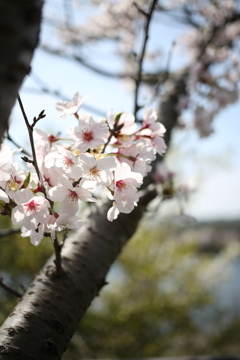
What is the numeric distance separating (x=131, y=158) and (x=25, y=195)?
0.16m

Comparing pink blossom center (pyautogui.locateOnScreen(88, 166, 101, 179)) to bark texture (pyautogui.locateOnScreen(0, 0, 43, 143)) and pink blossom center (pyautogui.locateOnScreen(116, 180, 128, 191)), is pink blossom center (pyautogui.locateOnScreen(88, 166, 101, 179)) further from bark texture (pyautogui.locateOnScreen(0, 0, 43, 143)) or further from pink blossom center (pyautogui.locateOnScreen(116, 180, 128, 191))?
bark texture (pyautogui.locateOnScreen(0, 0, 43, 143))

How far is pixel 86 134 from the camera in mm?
429

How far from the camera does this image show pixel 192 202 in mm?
3920

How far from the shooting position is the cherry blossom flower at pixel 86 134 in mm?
425

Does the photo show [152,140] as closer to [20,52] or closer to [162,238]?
[20,52]

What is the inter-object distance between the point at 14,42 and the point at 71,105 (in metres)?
0.25

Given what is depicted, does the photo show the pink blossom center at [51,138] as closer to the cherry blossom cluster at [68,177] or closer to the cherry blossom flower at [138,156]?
the cherry blossom cluster at [68,177]

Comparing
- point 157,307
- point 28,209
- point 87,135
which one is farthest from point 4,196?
point 157,307

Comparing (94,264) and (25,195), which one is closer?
(25,195)

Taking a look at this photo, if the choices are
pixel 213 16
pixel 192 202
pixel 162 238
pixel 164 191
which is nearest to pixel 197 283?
pixel 162 238

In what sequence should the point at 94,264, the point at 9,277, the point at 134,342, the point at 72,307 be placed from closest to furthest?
the point at 72,307 → the point at 94,264 → the point at 9,277 → the point at 134,342

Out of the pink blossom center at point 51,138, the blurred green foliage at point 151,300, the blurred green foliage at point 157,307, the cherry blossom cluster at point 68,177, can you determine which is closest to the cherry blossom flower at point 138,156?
the cherry blossom cluster at point 68,177

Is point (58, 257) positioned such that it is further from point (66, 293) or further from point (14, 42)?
point (14, 42)

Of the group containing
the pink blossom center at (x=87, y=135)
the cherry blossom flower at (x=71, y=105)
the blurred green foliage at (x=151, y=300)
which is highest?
the blurred green foliage at (x=151, y=300)
